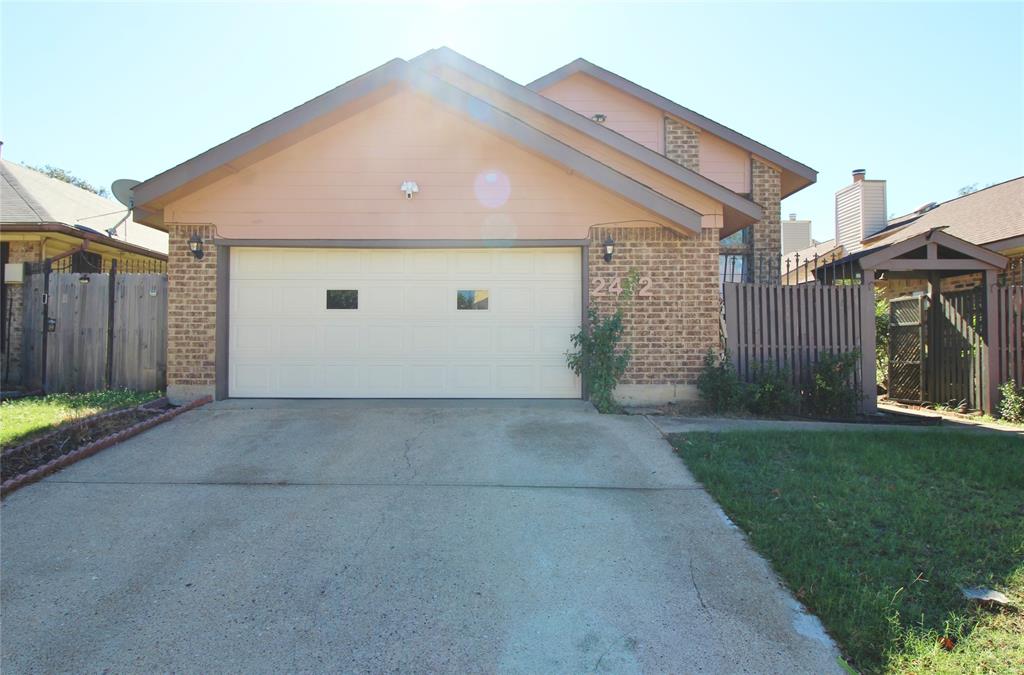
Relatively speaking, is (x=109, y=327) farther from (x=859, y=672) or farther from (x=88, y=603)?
(x=859, y=672)

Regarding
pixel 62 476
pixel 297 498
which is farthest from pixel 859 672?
pixel 62 476

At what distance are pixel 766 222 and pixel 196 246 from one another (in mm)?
10542

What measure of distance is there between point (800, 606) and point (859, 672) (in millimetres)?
512

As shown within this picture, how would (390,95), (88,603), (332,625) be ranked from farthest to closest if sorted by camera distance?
(390,95) < (88,603) < (332,625)

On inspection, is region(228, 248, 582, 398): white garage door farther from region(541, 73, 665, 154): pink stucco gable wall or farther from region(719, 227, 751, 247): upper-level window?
region(541, 73, 665, 154): pink stucco gable wall

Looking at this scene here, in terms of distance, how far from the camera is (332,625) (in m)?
3.06

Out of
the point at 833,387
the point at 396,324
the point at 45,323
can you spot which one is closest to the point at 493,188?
the point at 396,324

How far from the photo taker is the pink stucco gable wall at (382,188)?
8234mm

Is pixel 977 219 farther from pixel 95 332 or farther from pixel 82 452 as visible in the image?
pixel 95 332

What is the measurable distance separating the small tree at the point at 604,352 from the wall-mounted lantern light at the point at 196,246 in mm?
5340

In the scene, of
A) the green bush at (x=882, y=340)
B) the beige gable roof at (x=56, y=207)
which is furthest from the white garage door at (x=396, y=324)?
the green bush at (x=882, y=340)

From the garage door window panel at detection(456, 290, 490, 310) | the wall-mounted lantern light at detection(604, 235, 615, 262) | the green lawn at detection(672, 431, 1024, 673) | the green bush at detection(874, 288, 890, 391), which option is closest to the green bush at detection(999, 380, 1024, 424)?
the green lawn at detection(672, 431, 1024, 673)

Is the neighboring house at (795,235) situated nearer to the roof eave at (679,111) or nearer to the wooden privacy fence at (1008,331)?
the roof eave at (679,111)

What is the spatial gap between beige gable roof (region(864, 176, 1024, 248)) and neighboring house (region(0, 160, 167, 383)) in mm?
15538
